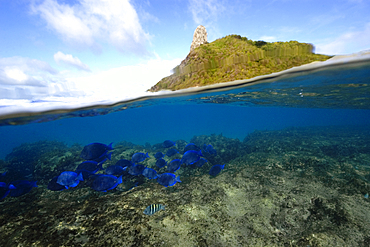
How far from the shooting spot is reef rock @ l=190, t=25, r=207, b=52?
9.70m

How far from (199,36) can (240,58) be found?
3.49 metres

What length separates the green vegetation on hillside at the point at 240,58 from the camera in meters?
8.02

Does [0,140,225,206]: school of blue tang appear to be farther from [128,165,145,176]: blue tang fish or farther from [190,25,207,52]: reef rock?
[190,25,207,52]: reef rock

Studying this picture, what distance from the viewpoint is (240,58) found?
329 inches

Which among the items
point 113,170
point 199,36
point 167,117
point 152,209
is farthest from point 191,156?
point 167,117

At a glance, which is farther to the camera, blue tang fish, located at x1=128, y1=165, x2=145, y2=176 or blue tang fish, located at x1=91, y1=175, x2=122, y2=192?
blue tang fish, located at x1=128, y1=165, x2=145, y2=176

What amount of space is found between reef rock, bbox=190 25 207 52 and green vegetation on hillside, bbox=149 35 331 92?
3.61 ft

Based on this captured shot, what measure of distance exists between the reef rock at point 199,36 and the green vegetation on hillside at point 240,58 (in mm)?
1100

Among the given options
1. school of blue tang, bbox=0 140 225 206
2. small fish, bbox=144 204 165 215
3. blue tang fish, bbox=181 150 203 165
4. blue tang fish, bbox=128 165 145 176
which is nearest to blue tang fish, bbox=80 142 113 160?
school of blue tang, bbox=0 140 225 206

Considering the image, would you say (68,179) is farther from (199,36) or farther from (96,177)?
(199,36)

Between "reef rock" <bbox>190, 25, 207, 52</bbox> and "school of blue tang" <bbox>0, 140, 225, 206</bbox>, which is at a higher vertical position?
"reef rock" <bbox>190, 25, 207, 52</bbox>

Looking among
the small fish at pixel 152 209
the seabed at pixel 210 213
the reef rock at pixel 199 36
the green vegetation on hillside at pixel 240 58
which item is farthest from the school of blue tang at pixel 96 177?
the reef rock at pixel 199 36

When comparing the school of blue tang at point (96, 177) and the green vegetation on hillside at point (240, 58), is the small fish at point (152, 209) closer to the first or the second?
the school of blue tang at point (96, 177)

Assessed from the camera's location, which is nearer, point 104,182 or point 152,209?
point 152,209
